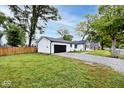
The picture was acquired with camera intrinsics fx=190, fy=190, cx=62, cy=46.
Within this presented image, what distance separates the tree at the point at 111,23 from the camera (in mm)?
5949

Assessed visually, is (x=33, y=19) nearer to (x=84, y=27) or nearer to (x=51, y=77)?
(x=84, y=27)

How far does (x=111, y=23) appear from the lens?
6457mm

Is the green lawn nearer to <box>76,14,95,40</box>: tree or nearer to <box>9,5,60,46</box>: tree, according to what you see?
<box>76,14,95,40</box>: tree

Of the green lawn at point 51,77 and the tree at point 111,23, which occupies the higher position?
the tree at point 111,23

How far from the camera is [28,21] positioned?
233 inches

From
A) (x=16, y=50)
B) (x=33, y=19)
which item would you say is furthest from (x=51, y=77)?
(x=16, y=50)

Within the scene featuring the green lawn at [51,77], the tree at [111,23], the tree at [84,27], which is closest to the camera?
the green lawn at [51,77]

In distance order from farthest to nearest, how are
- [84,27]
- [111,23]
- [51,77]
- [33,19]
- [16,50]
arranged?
[16,50] < [111,23] < [33,19] < [84,27] < [51,77]

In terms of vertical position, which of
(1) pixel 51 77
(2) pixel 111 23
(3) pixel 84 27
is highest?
(2) pixel 111 23

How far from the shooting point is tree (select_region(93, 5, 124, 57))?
19.5ft

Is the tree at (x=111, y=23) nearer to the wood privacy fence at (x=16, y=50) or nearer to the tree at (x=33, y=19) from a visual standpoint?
the tree at (x=33, y=19)

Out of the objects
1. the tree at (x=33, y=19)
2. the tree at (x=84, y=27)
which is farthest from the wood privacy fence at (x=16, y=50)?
the tree at (x=84, y=27)

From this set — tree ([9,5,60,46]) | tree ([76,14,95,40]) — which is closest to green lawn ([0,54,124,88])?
tree ([76,14,95,40])
